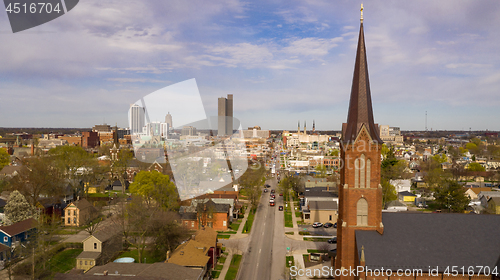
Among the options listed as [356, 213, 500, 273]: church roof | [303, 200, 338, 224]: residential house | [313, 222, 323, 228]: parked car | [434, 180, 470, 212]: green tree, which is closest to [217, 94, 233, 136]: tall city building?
[303, 200, 338, 224]: residential house

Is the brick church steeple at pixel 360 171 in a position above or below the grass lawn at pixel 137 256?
above

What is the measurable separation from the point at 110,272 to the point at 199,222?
19291 mm

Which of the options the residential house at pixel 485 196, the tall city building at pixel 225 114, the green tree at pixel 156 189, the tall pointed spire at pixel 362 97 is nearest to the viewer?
the tall pointed spire at pixel 362 97

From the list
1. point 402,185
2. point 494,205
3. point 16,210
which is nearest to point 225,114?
point 402,185

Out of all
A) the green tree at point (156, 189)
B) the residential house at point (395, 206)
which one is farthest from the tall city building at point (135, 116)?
the residential house at point (395, 206)

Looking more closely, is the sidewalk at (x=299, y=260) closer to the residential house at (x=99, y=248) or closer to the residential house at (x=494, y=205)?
the residential house at (x=99, y=248)

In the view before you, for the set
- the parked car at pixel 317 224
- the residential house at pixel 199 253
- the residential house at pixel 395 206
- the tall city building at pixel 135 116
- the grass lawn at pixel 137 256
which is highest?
the tall city building at pixel 135 116

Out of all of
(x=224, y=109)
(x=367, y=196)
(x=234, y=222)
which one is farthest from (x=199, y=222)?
(x=224, y=109)

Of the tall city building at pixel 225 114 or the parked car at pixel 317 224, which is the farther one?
the tall city building at pixel 225 114

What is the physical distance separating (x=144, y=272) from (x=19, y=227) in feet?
75.6

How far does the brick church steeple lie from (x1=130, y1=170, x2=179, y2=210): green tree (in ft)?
94.9

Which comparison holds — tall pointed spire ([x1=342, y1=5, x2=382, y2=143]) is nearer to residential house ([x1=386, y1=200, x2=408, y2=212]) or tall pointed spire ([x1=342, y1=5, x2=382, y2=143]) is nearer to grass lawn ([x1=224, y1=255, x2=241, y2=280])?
grass lawn ([x1=224, y1=255, x2=241, y2=280])

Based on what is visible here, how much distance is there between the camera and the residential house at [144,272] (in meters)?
22.6

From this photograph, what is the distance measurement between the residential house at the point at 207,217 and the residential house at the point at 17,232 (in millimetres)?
17927
